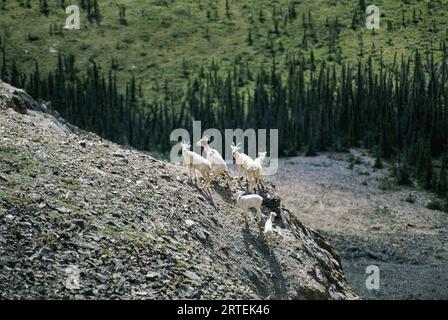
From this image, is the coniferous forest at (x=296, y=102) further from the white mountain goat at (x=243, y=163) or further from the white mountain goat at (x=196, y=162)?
the white mountain goat at (x=196, y=162)

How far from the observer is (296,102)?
121 m

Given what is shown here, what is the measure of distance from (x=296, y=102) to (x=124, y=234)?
102182 millimetres

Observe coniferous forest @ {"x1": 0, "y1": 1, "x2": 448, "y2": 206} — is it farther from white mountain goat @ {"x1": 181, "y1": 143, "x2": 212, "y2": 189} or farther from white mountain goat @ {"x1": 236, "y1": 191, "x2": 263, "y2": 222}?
white mountain goat @ {"x1": 181, "y1": 143, "x2": 212, "y2": 189}

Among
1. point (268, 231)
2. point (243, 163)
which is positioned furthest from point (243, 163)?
point (268, 231)

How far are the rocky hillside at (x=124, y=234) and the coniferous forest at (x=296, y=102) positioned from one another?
223ft

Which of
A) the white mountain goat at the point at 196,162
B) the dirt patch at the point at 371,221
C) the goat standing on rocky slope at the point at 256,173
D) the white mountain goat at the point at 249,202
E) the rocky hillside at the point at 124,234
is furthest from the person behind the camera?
the dirt patch at the point at 371,221

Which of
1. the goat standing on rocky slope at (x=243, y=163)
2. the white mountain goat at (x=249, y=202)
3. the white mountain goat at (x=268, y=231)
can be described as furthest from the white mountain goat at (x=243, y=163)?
the white mountain goat at (x=268, y=231)

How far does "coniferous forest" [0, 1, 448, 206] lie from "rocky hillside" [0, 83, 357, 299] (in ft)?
223

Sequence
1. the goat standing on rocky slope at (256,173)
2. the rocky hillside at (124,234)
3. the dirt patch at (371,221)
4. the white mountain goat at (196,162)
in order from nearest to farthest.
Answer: the rocky hillside at (124,234) → the white mountain goat at (196,162) → the goat standing on rocky slope at (256,173) → the dirt patch at (371,221)

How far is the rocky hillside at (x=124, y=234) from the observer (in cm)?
1844

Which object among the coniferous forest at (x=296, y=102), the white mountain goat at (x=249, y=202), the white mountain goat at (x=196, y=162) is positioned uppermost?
the white mountain goat at (x=196, y=162)

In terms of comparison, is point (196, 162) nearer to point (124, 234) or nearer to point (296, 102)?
point (124, 234)

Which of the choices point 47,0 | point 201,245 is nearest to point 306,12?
point 47,0

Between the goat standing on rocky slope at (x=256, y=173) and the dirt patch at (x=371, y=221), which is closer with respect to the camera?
the goat standing on rocky slope at (x=256, y=173)
